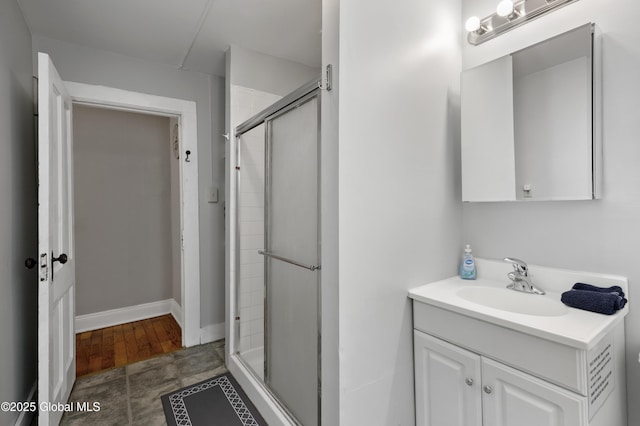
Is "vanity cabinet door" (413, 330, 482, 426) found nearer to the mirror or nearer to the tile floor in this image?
the mirror

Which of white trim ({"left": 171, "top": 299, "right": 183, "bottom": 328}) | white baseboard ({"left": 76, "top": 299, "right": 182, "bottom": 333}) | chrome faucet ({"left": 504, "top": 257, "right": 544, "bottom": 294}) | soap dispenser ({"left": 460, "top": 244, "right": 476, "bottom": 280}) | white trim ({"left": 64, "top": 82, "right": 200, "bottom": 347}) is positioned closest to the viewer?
chrome faucet ({"left": 504, "top": 257, "right": 544, "bottom": 294})

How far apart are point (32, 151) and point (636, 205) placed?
3144 millimetres

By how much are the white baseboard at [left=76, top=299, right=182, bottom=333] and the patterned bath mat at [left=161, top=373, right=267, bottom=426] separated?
4.04 feet

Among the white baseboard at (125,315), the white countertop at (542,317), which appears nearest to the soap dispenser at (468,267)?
the white countertop at (542,317)

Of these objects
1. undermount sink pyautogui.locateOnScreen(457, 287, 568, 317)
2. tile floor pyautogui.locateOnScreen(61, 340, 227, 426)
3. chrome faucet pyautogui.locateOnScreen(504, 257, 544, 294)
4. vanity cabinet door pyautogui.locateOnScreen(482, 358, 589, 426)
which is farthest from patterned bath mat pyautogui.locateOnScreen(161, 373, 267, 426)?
chrome faucet pyautogui.locateOnScreen(504, 257, 544, 294)

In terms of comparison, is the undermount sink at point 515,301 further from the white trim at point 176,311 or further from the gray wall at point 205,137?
the white trim at point 176,311

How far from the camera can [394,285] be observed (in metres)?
1.34

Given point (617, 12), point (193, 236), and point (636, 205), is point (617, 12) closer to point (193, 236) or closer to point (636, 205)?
point (636, 205)

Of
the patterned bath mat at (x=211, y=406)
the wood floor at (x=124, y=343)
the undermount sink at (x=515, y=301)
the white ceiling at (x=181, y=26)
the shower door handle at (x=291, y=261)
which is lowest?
the patterned bath mat at (x=211, y=406)

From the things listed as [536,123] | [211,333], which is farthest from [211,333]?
[536,123]

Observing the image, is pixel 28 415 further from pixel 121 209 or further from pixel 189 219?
pixel 121 209

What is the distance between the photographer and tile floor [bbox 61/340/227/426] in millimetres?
1774

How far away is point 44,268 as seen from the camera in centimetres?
145

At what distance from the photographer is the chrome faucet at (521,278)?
53.9 inches
